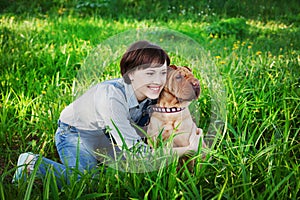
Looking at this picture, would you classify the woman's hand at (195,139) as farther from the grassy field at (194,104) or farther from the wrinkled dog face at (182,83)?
the wrinkled dog face at (182,83)

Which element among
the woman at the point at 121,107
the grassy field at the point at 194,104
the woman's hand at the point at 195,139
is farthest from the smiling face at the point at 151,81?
the woman's hand at the point at 195,139

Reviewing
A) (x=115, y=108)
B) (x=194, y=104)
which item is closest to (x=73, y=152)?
(x=115, y=108)

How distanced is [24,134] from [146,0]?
5.65m

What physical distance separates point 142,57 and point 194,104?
0.30 metres

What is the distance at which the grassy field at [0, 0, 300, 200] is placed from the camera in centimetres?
210

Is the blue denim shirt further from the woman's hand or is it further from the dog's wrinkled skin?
the woman's hand

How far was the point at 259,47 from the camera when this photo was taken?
5.29 m

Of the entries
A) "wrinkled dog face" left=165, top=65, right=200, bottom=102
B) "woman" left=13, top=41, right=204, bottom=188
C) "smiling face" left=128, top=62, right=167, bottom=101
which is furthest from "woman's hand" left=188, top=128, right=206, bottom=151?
"smiling face" left=128, top=62, right=167, bottom=101

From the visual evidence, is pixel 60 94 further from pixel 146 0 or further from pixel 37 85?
pixel 146 0

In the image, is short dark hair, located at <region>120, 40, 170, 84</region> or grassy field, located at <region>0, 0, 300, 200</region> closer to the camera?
short dark hair, located at <region>120, 40, 170, 84</region>

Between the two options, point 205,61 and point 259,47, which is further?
point 259,47

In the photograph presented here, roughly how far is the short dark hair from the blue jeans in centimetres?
33

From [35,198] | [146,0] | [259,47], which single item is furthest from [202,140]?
[146,0]

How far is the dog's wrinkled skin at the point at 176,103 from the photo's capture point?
183cm
